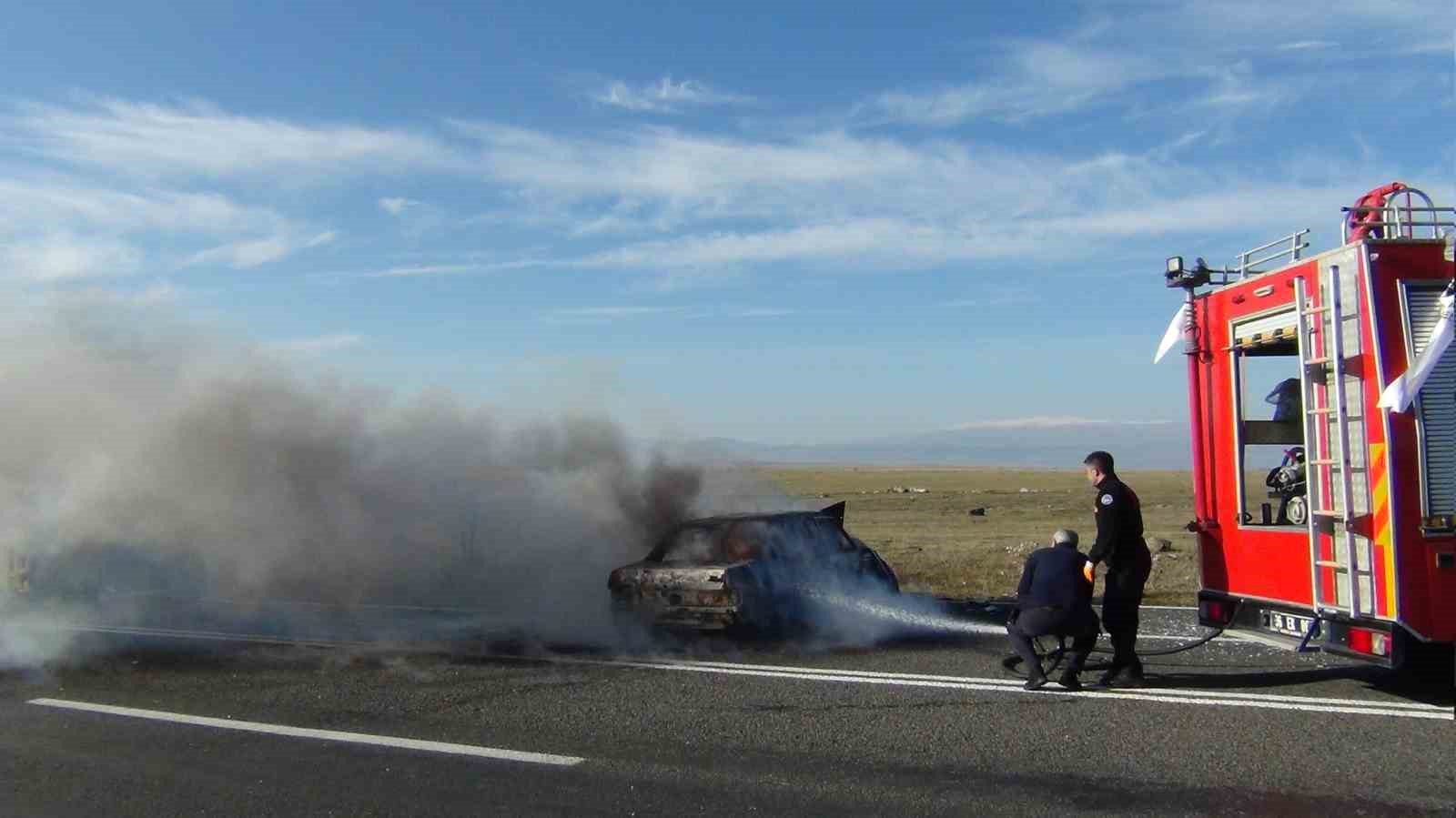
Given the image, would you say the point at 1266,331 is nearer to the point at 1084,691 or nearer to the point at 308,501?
the point at 1084,691

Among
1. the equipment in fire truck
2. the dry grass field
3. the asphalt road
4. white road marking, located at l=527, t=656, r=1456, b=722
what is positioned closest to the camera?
the asphalt road

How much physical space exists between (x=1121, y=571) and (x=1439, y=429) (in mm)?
2234

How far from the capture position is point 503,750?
6.36 meters

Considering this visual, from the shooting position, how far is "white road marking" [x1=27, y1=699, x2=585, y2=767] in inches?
244

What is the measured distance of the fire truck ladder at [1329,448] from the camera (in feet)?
21.6

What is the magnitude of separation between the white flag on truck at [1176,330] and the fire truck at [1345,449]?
0.24m

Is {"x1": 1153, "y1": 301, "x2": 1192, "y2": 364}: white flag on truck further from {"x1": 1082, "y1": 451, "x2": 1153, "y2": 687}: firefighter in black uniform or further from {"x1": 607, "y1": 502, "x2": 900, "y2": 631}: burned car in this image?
{"x1": 607, "y1": 502, "x2": 900, "y2": 631}: burned car

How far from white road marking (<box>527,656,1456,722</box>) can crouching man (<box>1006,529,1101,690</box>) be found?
0.21 m

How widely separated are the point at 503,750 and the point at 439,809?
1.07 meters

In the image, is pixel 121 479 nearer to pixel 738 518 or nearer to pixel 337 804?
pixel 738 518

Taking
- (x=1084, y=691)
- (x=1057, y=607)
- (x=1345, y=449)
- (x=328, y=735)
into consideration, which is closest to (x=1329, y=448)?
(x=1345, y=449)

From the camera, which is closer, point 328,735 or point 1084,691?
point 328,735

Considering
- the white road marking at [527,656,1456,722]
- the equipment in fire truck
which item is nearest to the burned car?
the white road marking at [527,656,1456,722]

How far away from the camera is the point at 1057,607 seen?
759 centimetres
